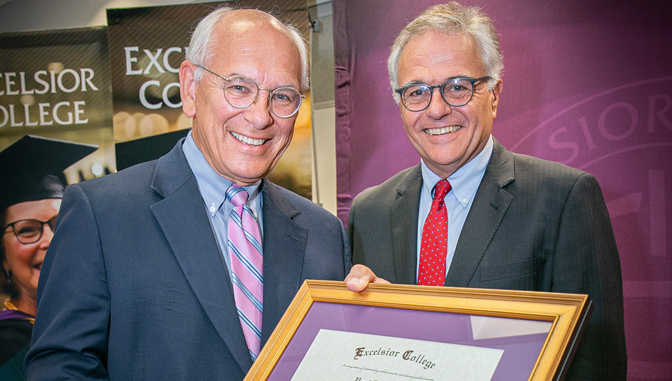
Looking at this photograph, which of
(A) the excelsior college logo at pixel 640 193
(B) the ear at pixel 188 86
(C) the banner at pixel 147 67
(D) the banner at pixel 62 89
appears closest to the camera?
(B) the ear at pixel 188 86

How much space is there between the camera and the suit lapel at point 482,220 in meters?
1.89

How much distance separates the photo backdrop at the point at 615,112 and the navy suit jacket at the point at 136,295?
2.30 metres

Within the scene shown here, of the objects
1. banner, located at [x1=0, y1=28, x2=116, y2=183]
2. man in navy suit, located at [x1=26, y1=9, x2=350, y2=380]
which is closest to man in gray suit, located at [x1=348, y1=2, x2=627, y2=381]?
man in navy suit, located at [x1=26, y1=9, x2=350, y2=380]

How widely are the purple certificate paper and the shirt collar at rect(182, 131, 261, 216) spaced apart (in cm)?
51

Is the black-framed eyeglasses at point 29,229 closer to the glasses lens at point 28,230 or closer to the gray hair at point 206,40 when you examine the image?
the glasses lens at point 28,230

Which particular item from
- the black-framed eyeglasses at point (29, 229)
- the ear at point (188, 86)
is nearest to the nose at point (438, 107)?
the ear at point (188, 86)

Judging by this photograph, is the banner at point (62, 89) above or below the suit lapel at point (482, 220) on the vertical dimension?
above

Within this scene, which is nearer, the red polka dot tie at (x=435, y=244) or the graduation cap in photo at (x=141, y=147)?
the red polka dot tie at (x=435, y=244)

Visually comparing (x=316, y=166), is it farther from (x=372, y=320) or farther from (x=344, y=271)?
(x=372, y=320)

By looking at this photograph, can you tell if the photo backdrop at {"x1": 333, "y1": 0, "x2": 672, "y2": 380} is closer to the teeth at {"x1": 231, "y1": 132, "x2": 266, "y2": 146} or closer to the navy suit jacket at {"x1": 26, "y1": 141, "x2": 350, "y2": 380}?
the teeth at {"x1": 231, "y1": 132, "x2": 266, "y2": 146}

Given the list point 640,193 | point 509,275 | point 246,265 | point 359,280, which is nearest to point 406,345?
point 359,280

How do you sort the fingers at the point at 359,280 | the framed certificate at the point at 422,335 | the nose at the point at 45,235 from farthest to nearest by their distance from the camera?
1. the nose at the point at 45,235
2. the fingers at the point at 359,280
3. the framed certificate at the point at 422,335

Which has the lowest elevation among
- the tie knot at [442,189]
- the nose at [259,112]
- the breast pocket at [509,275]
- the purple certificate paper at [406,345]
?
the breast pocket at [509,275]

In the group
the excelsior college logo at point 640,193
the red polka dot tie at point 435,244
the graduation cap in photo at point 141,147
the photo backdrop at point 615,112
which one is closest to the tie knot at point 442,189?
the red polka dot tie at point 435,244
